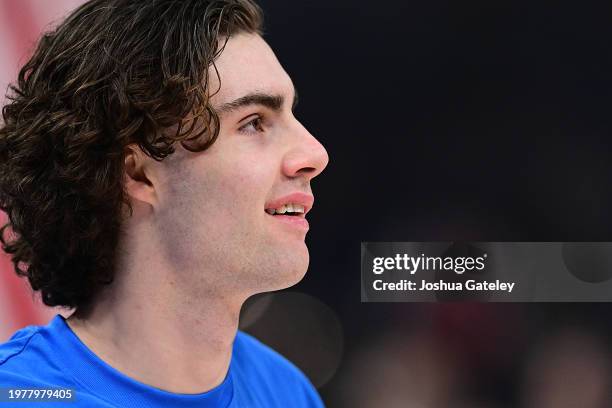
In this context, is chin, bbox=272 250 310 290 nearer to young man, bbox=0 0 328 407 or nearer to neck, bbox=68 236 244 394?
young man, bbox=0 0 328 407

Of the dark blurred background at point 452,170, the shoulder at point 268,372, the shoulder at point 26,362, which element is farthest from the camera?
the dark blurred background at point 452,170

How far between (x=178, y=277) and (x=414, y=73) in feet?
4.16

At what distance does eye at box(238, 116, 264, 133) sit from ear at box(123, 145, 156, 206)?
0.24 metres

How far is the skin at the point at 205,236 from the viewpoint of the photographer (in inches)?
77.4

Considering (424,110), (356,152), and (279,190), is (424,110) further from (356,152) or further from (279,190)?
(279,190)

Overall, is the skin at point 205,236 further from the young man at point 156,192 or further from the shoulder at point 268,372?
the shoulder at point 268,372

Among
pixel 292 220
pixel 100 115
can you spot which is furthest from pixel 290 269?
pixel 100 115

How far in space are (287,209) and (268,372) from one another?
673mm

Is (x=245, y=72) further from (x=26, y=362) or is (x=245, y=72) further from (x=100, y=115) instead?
(x=26, y=362)

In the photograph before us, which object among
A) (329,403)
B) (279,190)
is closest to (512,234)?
(329,403)

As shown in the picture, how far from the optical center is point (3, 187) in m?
2.16

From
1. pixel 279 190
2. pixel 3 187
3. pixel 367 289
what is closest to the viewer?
pixel 279 190

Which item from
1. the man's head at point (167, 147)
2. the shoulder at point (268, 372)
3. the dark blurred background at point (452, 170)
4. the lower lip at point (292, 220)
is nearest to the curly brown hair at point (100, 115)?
the man's head at point (167, 147)

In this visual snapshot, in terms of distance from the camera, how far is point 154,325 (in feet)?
6.58
